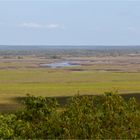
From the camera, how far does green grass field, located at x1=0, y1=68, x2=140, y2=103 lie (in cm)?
6244

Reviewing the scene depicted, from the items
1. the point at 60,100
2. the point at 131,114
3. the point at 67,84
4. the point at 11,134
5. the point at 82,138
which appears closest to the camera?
the point at 82,138

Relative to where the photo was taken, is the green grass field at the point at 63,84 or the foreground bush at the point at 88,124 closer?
the foreground bush at the point at 88,124

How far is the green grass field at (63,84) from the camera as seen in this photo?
62438mm

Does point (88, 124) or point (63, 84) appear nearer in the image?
point (88, 124)

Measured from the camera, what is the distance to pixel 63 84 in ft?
243

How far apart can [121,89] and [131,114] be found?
4495 centimetres

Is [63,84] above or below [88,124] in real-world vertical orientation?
below

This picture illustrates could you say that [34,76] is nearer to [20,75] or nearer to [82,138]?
[20,75]

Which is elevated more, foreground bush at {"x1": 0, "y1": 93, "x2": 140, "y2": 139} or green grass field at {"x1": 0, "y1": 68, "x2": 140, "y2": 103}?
foreground bush at {"x1": 0, "y1": 93, "x2": 140, "y2": 139}

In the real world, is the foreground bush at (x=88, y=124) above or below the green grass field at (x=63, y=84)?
above

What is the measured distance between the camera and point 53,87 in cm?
6944

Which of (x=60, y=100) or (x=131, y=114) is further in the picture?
(x=60, y=100)

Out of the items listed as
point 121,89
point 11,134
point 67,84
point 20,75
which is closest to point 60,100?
point 121,89

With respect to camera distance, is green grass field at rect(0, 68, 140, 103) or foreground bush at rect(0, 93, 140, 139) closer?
foreground bush at rect(0, 93, 140, 139)
